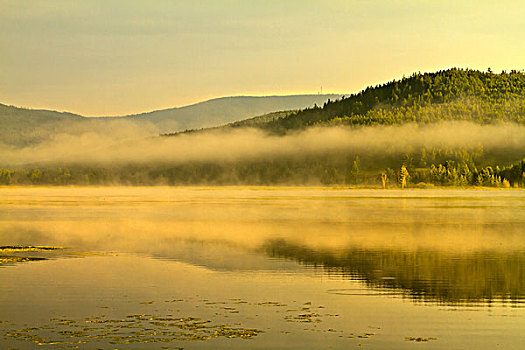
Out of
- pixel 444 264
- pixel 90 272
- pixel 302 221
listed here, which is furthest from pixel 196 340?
pixel 302 221

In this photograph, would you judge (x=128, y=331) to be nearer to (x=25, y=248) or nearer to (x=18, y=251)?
(x=18, y=251)

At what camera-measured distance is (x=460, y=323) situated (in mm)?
25031

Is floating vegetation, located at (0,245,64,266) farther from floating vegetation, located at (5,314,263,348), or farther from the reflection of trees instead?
floating vegetation, located at (5,314,263,348)

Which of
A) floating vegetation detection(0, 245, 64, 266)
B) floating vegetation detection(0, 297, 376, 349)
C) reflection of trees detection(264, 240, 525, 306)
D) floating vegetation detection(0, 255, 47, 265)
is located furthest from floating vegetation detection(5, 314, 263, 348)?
floating vegetation detection(0, 245, 64, 266)

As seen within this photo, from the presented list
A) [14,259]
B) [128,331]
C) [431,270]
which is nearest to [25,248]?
[14,259]

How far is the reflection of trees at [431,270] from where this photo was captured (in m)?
31.1

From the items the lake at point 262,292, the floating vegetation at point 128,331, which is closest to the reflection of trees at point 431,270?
the lake at point 262,292

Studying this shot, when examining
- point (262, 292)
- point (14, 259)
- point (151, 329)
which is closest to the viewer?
point (151, 329)

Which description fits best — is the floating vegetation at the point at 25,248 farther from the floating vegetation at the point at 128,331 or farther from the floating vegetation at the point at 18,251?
the floating vegetation at the point at 128,331

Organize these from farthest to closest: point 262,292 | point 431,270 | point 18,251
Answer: point 18,251
point 431,270
point 262,292

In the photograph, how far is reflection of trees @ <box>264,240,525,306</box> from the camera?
102 ft

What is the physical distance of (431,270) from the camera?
38406 mm

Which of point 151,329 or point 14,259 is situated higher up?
point 14,259

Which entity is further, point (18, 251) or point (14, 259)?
point (18, 251)
